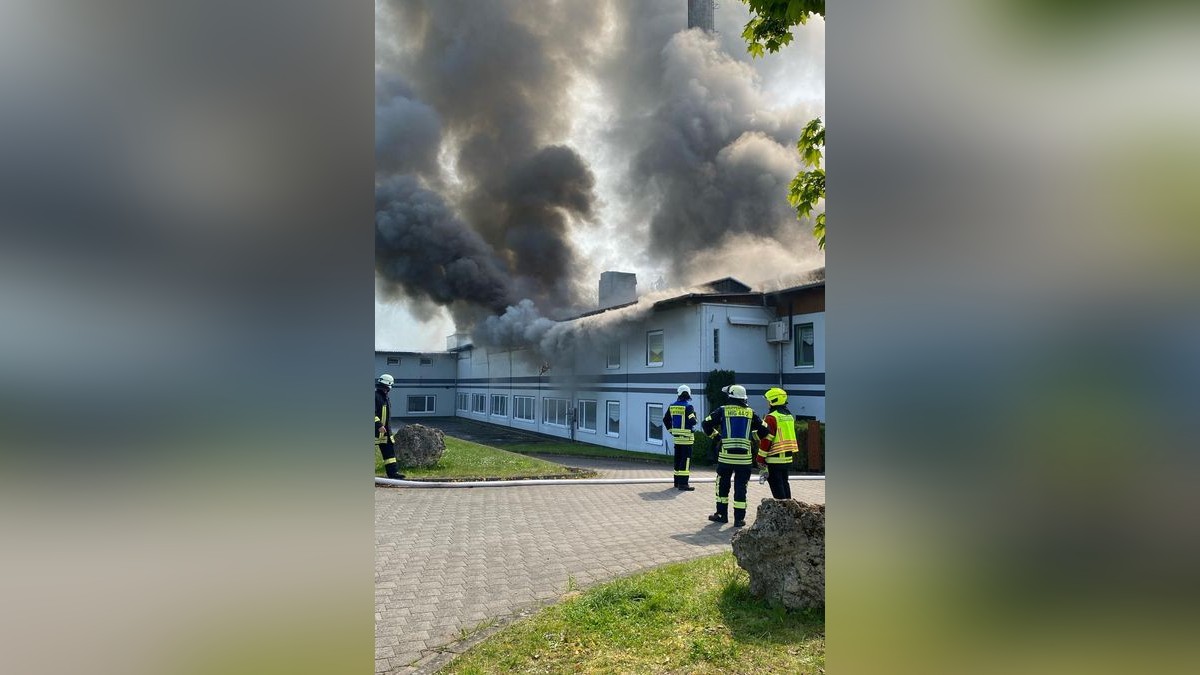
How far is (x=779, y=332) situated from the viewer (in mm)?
19281

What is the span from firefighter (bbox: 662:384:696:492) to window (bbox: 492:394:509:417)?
23.9 metres

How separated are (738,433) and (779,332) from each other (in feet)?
Answer: 38.6

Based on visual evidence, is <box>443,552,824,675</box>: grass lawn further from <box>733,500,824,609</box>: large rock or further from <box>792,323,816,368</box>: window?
<box>792,323,816,368</box>: window

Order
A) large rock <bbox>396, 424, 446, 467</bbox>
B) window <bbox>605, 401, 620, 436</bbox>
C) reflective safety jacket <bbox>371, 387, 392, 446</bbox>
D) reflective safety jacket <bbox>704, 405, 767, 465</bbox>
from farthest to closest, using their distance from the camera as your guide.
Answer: window <bbox>605, 401, 620, 436</bbox> → large rock <bbox>396, 424, 446, 467</bbox> → reflective safety jacket <bbox>371, 387, 392, 446</bbox> → reflective safety jacket <bbox>704, 405, 767, 465</bbox>

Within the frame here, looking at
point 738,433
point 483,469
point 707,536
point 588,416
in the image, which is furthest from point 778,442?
point 588,416

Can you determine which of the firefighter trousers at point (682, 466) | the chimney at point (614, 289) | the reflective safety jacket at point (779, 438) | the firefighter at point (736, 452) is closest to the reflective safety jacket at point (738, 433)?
the firefighter at point (736, 452)

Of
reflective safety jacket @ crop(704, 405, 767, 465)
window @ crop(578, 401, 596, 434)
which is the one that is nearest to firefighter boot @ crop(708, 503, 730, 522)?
reflective safety jacket @ crop(704, 405, 767, 465)

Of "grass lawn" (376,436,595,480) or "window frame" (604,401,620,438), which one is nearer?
"grass lawn" (376,436,595,480)

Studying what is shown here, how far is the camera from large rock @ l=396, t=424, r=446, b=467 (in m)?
13.0
